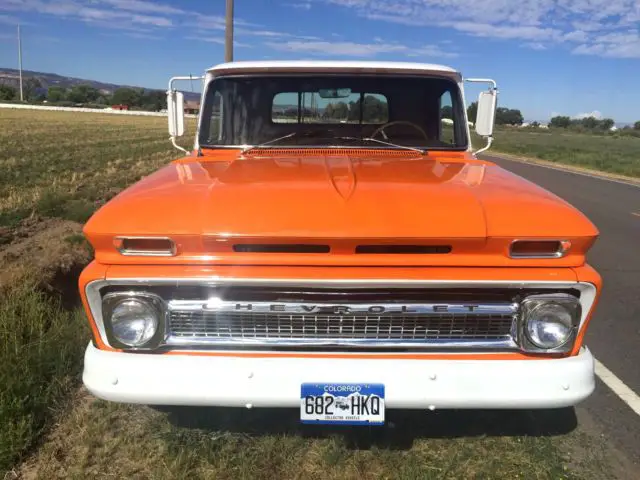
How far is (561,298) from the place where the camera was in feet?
7.44

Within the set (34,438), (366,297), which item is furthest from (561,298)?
(34,438)

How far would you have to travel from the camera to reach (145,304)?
89.2 inches

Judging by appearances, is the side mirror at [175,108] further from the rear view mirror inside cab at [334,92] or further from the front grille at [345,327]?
the front grille at [345,327]

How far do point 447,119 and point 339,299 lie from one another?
216 cm

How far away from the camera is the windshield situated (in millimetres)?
3715

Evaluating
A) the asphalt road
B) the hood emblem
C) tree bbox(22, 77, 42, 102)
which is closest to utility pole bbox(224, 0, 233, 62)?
the asphalt road

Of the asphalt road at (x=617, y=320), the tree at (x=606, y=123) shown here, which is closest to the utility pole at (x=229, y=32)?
the asphalt road at (x=617, y=320)

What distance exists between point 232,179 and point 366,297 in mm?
908

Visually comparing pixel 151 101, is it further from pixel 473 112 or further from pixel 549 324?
pixel 549 324

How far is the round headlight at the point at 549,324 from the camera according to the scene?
2287mm

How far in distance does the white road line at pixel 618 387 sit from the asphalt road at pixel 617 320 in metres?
0.04

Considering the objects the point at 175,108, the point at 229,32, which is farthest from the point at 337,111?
the point at 229,32

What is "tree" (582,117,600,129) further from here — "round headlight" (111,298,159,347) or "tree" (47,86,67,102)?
"round headlight" (111,298,159,347)

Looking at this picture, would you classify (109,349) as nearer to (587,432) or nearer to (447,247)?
(447,247)
